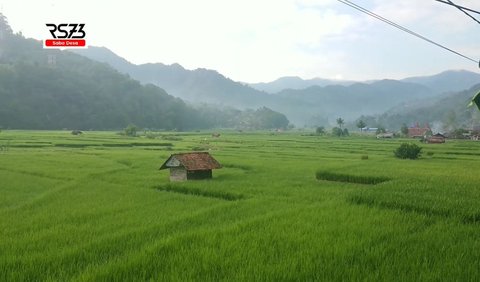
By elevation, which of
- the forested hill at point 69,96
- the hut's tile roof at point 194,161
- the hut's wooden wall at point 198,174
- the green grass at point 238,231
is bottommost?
the green grass at point 238,231

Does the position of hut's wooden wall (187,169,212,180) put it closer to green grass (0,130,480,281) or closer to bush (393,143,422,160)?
green grass (0,130,480,281)

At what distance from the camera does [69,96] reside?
72000mm

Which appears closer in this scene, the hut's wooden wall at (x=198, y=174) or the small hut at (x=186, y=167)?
the small hut at (x=186, y=167)

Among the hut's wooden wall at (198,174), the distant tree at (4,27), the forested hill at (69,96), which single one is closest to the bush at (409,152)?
the hut's wooden wall at (198,174)

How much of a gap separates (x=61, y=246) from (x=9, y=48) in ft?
322

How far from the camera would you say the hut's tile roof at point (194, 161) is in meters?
16.9

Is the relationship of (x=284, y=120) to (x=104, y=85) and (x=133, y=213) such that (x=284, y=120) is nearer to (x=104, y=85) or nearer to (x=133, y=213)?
(x=104, y=85)

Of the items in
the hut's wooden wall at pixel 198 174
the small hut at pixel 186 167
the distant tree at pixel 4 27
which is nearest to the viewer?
the small hut at pixel 186 167

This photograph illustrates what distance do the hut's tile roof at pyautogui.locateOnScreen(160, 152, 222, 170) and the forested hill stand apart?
5413cm

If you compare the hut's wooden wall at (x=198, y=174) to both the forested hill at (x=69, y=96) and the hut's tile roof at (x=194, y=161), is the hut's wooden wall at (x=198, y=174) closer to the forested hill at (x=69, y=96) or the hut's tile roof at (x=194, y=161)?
the hut's tile roof at (x=194, y=161)

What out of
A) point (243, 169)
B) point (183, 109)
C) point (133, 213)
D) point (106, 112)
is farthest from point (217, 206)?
point (183, 109)

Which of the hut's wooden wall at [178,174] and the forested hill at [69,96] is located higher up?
the forested hill at [69,96]

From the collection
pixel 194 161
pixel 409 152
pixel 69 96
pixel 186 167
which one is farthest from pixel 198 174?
pixel 69 96

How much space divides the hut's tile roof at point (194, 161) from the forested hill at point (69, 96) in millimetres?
54128
